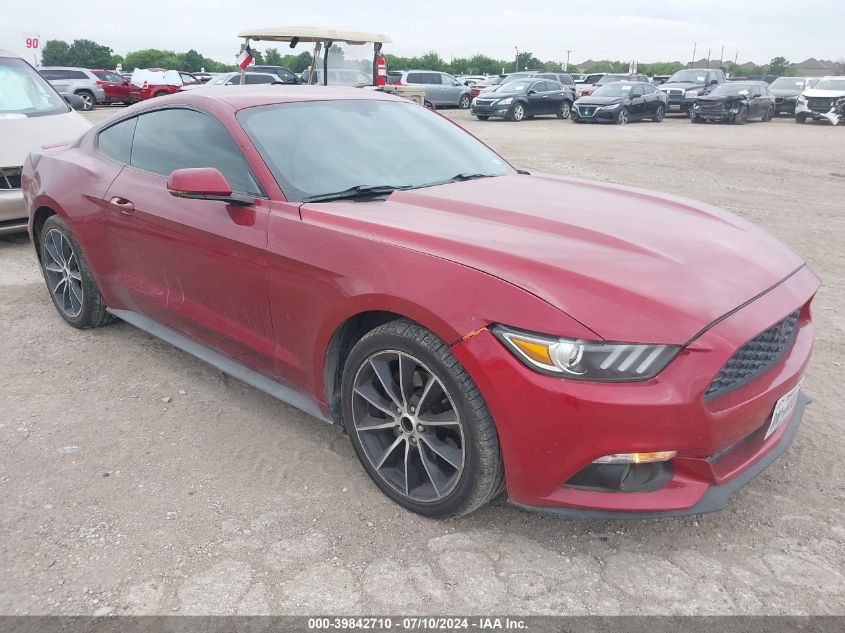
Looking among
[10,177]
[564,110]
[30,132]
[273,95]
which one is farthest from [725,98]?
[273,95]

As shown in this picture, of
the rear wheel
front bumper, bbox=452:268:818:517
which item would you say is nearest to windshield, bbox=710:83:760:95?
the rear wheel

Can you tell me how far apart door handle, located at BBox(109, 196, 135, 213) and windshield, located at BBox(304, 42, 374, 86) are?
37.8ft

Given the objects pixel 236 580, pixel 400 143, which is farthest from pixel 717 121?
pixel 236 580

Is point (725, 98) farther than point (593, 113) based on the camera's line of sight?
Yes

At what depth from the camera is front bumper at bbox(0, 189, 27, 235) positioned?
6.27m

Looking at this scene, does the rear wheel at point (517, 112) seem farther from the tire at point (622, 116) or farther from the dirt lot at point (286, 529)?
the dirt lot at point (286, 529)

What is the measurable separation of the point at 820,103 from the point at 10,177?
24.9 meters

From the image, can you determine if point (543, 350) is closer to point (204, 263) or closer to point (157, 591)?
point (157, 591)

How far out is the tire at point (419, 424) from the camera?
2.41m

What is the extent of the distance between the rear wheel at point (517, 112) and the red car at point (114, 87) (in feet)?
52.5

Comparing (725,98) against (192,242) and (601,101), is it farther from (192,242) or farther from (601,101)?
(192,242)

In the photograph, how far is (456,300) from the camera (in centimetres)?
237

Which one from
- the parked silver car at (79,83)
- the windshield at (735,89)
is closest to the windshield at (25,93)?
the parked silver car at (79,83)

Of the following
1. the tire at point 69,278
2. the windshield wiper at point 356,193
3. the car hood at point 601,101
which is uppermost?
the car hood at point 601,101
